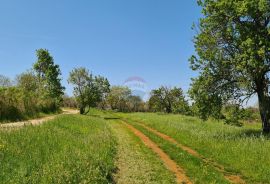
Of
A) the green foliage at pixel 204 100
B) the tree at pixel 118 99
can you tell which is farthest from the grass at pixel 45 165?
the tree at pixel 118 99

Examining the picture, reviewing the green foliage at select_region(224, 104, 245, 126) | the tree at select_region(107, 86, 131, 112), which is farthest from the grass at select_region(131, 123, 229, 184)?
the tree at select_region(107, 86, 131, 112)

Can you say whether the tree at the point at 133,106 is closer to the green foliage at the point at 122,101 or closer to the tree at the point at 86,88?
the green foliage at the point at 122,101

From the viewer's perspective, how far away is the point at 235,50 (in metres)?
25.5

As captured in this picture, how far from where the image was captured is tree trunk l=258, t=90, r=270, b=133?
2494 cm

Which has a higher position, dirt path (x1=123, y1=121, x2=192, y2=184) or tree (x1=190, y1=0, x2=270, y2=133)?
tree (x1=190, y1=0, x2=270, y2=133)

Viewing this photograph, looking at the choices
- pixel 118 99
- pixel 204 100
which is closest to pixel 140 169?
pixel 204 100

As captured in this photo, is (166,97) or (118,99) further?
(118,99)

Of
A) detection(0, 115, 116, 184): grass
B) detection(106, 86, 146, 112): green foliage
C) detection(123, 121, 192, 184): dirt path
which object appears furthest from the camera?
detection(106, 86, 146, 112): green foliage

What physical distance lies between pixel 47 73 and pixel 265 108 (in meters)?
69.2

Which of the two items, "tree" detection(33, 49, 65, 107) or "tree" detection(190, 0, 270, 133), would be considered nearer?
"tree" detection(190, 0, 270, 133)

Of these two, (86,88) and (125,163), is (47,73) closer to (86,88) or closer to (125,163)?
(86,88)

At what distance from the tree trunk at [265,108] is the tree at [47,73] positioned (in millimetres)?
65184

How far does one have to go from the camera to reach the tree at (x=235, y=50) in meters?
22.7

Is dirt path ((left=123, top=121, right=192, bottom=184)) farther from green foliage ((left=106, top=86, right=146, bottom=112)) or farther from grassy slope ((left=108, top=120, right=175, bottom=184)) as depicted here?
green foliage ((left=106, top=86, right=146, bottom=112))
